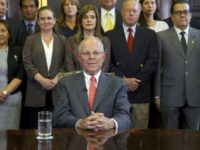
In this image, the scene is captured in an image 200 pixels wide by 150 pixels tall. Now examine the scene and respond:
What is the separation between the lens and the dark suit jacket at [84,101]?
2.51 m

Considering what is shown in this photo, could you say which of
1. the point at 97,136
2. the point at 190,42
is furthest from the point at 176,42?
the point at 97,136

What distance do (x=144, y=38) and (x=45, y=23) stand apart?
88 cm

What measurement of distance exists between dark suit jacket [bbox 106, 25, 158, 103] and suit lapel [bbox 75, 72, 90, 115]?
917mm

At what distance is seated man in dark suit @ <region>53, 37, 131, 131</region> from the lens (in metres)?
2.50

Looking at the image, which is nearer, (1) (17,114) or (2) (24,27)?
(1) (17,114)

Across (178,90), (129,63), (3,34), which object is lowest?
(178,90)

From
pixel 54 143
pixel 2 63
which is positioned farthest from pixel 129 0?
pixel 54 143

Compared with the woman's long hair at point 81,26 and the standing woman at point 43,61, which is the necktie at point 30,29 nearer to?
the standing woman at point 43,61

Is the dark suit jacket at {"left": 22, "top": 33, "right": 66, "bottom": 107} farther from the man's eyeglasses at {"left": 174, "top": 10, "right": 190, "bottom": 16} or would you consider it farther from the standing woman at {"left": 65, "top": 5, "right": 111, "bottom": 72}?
the man's eyeglasses at {"left": 174, "top": 10, "right": 190, "bottom": 16}

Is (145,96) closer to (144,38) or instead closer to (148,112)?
(148,112)

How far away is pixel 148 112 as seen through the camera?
3682mm

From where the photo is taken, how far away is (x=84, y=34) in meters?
3.61

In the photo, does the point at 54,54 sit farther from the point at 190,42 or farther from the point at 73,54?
the point at 190,42

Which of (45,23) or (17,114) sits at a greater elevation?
(45,23)
